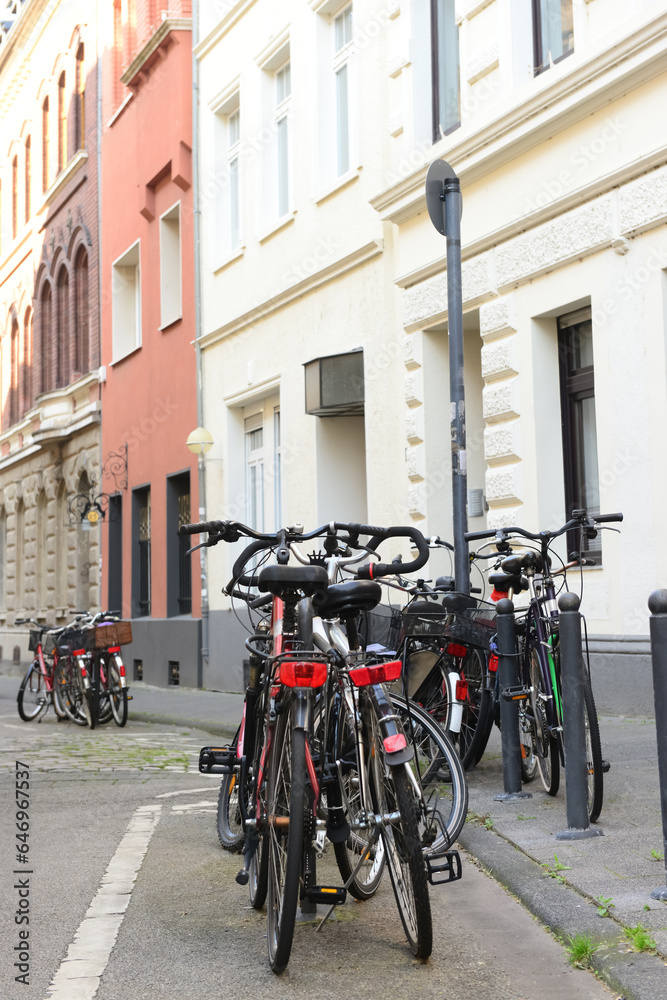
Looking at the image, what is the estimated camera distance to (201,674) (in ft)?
58.0

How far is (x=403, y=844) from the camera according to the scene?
11.7 ft

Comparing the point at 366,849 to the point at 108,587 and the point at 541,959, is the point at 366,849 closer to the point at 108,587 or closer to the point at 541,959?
the point at 541,959

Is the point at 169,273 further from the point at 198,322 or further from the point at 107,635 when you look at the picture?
the point at 107,635

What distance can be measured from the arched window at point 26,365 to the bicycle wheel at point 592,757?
87.9 feet

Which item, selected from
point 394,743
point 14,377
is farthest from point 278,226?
point 14,377

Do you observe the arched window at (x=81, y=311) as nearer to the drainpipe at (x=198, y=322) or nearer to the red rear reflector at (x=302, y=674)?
the drainpipe at (x=198, y=322)

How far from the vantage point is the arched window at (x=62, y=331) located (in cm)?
2669

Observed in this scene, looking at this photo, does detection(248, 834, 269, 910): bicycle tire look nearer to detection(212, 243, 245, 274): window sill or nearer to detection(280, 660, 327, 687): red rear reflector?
detection(280, 660, 327, 687): red rear reflector

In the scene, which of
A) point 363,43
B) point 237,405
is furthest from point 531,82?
point 237,405

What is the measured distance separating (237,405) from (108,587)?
6271 mm

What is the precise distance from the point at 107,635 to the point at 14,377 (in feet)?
69.5

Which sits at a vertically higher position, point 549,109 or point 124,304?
point 124,304

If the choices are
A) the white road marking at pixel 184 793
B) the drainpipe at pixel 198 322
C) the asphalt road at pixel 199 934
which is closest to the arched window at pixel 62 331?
the drainpipe at pixel 198 322

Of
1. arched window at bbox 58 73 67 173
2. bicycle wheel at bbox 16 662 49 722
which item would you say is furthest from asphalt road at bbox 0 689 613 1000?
arched window at bbox 58 73 67 173
